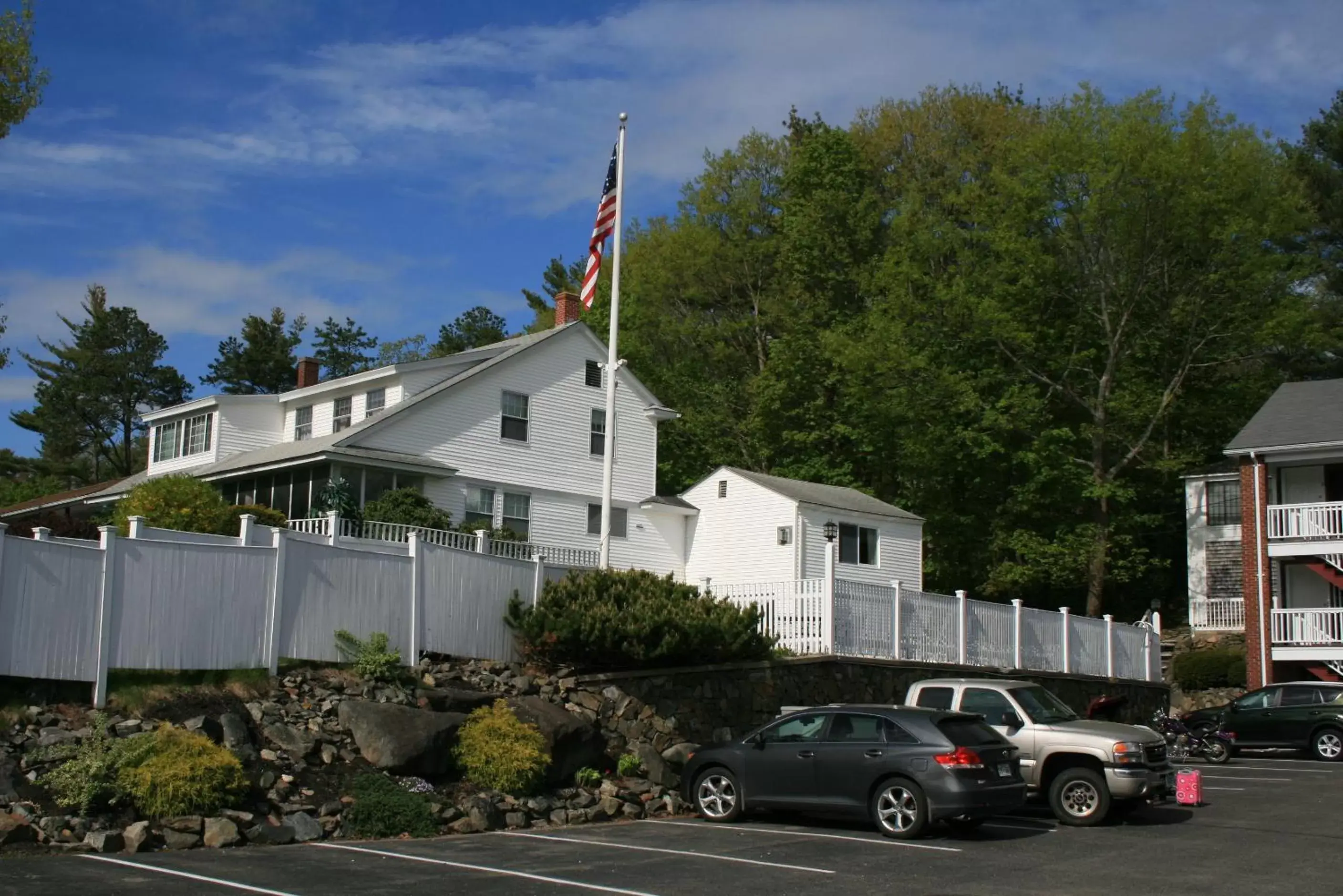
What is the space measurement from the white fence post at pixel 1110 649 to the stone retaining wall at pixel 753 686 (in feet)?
21.4

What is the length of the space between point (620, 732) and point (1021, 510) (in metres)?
26.7

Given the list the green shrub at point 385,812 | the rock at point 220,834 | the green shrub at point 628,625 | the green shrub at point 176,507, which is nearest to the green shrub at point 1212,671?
the green shrub at point 628,625

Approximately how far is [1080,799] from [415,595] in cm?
912

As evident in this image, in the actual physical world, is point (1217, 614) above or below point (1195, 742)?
above

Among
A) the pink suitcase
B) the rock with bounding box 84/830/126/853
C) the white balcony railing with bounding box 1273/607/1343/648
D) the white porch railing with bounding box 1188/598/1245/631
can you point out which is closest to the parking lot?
the rock with bounding box 84/830/126/853

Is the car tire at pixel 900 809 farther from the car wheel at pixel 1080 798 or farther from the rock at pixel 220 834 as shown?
the rock at pixel 220 834

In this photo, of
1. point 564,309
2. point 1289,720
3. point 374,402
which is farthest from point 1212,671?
point 374,402

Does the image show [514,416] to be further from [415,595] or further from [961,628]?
[415,595]

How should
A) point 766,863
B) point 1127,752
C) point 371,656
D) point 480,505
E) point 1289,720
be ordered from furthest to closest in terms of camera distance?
point 480,505 → point 1289,720 → point 371,656 → point 1127,752 → point 766,863

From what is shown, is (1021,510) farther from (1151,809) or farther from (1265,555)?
(1151,809)

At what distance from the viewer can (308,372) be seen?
147 feet

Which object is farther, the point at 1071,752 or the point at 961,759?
the point at 1071,752

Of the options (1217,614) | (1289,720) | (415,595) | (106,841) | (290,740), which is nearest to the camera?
(106,841)

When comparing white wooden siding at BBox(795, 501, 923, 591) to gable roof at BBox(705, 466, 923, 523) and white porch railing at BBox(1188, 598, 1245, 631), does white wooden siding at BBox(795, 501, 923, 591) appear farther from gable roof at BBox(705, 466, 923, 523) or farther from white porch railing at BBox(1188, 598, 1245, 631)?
white porch railing at BBox(1188, 598, 1245, 631)
